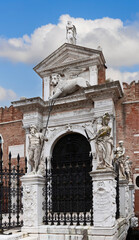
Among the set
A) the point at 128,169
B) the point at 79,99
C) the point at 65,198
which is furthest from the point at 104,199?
the point at 79,99

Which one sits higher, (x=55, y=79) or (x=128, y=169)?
(x=55, y=79)

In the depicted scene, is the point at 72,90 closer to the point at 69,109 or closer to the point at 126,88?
the point at 69,109

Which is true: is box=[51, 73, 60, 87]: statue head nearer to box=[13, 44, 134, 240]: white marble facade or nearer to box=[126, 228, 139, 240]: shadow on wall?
box=[13, 44, 134, 240]: white marble facade

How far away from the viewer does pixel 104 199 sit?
6.30 metres

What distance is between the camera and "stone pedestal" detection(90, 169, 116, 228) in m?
A: 6.20

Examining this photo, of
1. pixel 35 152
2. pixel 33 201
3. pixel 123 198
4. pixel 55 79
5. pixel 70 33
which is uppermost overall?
pixel 70 33

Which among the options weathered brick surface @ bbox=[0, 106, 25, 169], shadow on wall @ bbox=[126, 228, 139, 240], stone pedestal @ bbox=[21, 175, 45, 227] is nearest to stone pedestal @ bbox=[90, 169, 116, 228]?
stone pedestal @ bbox=[21, 175, 45, 227]

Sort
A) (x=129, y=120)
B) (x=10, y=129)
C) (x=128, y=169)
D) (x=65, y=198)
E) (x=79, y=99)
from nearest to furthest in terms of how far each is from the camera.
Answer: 1. (x=65, y=198)
2. (x=128, y=169)
3. (x=129, y=120)
4. (x=79, y=99)
5. (x=10, y=129)

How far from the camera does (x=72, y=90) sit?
536 inches

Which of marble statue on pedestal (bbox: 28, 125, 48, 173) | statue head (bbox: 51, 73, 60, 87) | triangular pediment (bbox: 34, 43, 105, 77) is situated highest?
triangular pediment (bbox: 34, 43, 105, 77)

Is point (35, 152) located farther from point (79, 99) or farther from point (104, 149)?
point (79, 99)

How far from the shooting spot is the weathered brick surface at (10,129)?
15.1m

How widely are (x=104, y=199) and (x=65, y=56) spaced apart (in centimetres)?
953

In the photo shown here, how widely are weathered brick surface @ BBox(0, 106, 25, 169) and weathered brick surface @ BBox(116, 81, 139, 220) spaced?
5.02m
